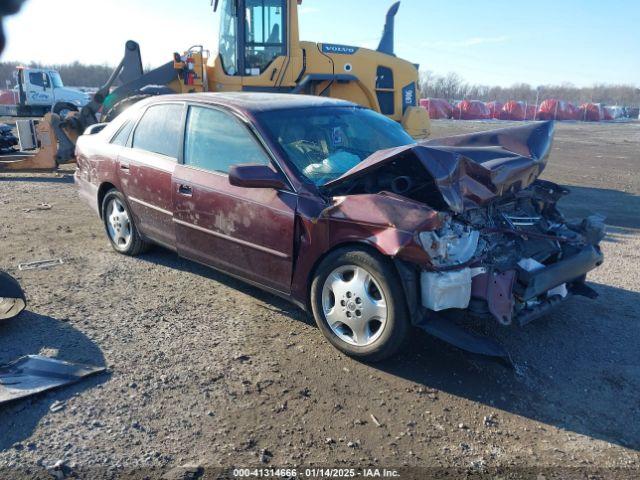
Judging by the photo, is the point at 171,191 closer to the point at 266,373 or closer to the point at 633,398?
the point at 266,373

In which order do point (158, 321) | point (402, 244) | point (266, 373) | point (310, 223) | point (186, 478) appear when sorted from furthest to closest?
point (158, 321) → point (310, 223) → point (266, 373) → point (402, 244) → point (186, 478)

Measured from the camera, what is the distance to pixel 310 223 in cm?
361

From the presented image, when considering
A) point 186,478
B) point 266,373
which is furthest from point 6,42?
point 266,373

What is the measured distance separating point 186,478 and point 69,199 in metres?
7.06

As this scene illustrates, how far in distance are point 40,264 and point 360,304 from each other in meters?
3.66

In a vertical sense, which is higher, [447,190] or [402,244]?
[447,190]

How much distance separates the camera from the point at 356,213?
3.39 m

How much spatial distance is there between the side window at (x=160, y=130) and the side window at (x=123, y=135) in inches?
5.6

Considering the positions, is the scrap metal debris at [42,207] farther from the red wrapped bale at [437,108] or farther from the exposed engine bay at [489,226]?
the red wrapped bale at [437,108]

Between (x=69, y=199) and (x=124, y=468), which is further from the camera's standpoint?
(x=69, y=199)

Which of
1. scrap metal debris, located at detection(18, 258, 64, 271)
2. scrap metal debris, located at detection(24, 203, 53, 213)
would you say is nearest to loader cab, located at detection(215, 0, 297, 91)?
scrap metal debris, located at detection(24, 203, 53, 213)

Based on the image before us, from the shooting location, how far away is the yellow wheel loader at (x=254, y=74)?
380 inches

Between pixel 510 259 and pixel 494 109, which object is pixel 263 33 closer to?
pixel 510 259

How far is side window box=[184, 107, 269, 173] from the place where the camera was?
409cm
